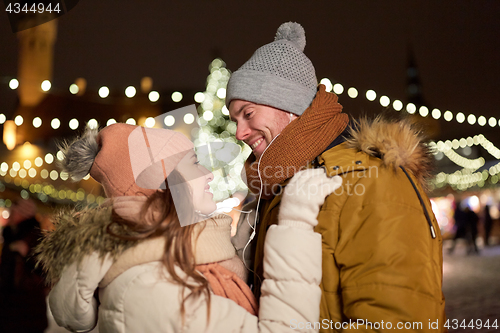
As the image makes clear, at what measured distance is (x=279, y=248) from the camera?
165 centimetres

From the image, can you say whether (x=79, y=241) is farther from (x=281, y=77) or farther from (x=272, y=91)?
(x=281, y=77)

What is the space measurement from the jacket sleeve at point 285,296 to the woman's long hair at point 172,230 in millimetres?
116

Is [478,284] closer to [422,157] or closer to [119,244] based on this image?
[422,157]

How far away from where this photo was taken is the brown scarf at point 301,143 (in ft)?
6.73

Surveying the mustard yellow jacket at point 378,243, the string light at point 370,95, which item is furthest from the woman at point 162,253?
the string light at point 370,95

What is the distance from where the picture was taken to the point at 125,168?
74.2 inches

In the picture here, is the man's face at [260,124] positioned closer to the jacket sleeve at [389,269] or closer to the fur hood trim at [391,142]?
the fur hood trim at [391,142]

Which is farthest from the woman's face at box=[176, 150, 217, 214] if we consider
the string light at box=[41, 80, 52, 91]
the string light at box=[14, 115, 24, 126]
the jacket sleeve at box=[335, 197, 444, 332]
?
the string light at box=[14, 115, 24, 126]

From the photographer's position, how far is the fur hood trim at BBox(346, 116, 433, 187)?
1.88 meters

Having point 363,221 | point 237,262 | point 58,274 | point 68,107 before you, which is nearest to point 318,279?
point 363,221

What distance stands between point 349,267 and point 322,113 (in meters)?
0.89

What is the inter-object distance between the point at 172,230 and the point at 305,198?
2.11ft

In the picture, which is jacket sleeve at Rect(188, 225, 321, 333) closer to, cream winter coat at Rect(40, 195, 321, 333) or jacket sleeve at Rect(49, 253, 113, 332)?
cream winter coat at Rect(40, 195, 321, 333)

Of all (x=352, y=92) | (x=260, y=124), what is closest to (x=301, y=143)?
(x=260, y=124)
